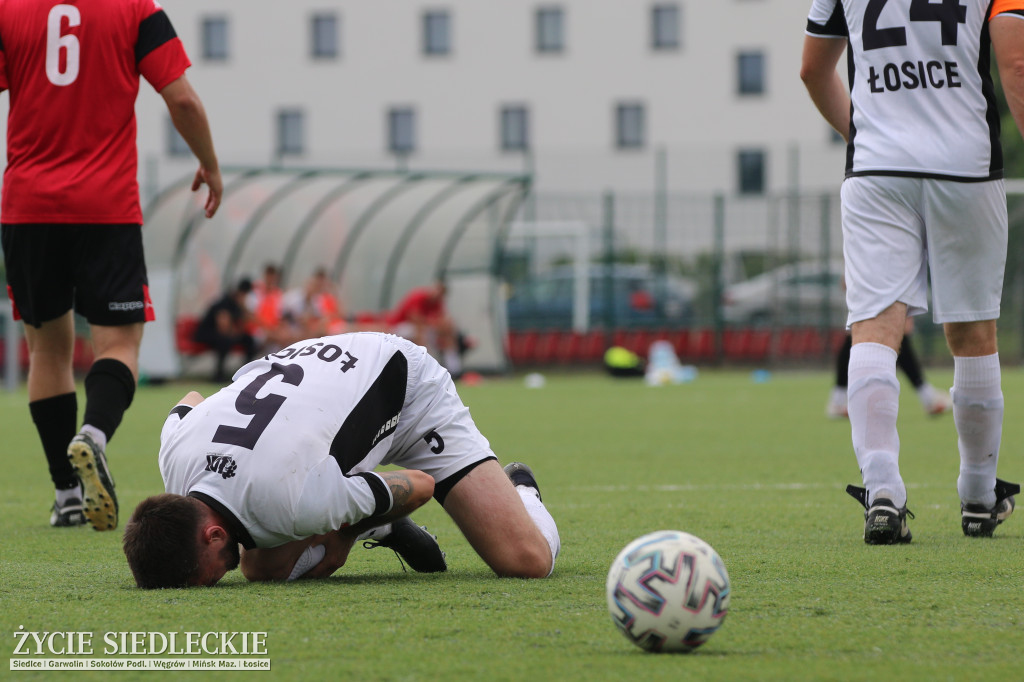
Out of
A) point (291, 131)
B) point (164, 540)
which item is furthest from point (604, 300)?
point (291, 131)

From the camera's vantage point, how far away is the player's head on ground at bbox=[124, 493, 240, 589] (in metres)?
3.72

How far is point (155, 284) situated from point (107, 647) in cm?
1833

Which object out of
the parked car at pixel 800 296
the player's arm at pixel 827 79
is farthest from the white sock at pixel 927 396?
the parked car at pixel 800 296

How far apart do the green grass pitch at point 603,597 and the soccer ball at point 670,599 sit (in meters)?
0.05

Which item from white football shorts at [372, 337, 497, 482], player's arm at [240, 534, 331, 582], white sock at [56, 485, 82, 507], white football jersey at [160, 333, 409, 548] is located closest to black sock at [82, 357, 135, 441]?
white sock at [56, 485, 82, 507]

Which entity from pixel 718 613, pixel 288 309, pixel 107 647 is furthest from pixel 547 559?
pixel 288 309

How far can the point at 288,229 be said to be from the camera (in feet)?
75.5

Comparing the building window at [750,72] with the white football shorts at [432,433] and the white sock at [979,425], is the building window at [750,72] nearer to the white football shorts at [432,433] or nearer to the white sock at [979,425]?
the white sock at [979,425]

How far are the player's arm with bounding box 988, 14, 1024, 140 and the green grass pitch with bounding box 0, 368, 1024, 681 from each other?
1.43 meters

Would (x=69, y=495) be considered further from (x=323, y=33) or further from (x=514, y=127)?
(x=323, y=33)

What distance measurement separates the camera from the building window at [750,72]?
156ft

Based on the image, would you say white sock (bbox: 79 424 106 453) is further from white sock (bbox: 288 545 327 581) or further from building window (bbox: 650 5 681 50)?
building window (bbox: 650 5 681 50)

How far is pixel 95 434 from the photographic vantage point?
5039 millimetres

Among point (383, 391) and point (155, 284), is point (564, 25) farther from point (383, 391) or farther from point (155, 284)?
point (383, 391)
